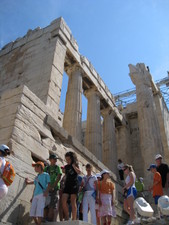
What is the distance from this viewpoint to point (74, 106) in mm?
15414

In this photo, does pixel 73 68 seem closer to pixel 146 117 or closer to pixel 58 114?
pixel 58 114

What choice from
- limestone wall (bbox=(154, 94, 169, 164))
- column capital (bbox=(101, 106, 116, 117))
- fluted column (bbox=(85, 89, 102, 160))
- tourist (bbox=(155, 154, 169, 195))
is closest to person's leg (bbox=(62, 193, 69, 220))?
tourist (bbox=(155, 154, 169, 195))

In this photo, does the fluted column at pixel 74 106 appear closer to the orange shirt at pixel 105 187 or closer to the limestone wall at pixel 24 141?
the limestone wall at pixel 24 141

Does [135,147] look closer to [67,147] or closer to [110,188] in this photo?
[67,147]

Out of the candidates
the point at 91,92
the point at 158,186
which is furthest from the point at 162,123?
the point at 158,186

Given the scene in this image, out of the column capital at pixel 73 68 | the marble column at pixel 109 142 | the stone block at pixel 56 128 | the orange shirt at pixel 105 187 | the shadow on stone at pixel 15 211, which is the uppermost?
the column capital at pixel 73 68

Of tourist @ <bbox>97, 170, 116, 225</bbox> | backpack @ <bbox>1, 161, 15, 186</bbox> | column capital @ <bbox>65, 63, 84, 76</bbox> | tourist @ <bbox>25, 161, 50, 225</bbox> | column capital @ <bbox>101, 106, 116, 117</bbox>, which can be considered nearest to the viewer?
backpack @ <bbox>1, 161, 15, 186</bbox>

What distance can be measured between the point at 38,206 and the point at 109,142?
1418cm

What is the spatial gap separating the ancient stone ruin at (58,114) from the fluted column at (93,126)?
0.23ft

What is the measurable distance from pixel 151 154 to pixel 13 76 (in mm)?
9681

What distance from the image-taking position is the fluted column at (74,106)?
14.7 metres

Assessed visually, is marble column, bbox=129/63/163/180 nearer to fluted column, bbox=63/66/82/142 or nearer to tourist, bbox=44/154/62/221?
fluted column, bbox=63/66/82/142

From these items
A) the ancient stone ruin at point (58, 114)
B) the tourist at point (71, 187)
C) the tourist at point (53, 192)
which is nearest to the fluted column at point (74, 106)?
the ancient stone ruin at point (58, 114)

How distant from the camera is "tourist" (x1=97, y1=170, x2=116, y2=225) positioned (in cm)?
624
